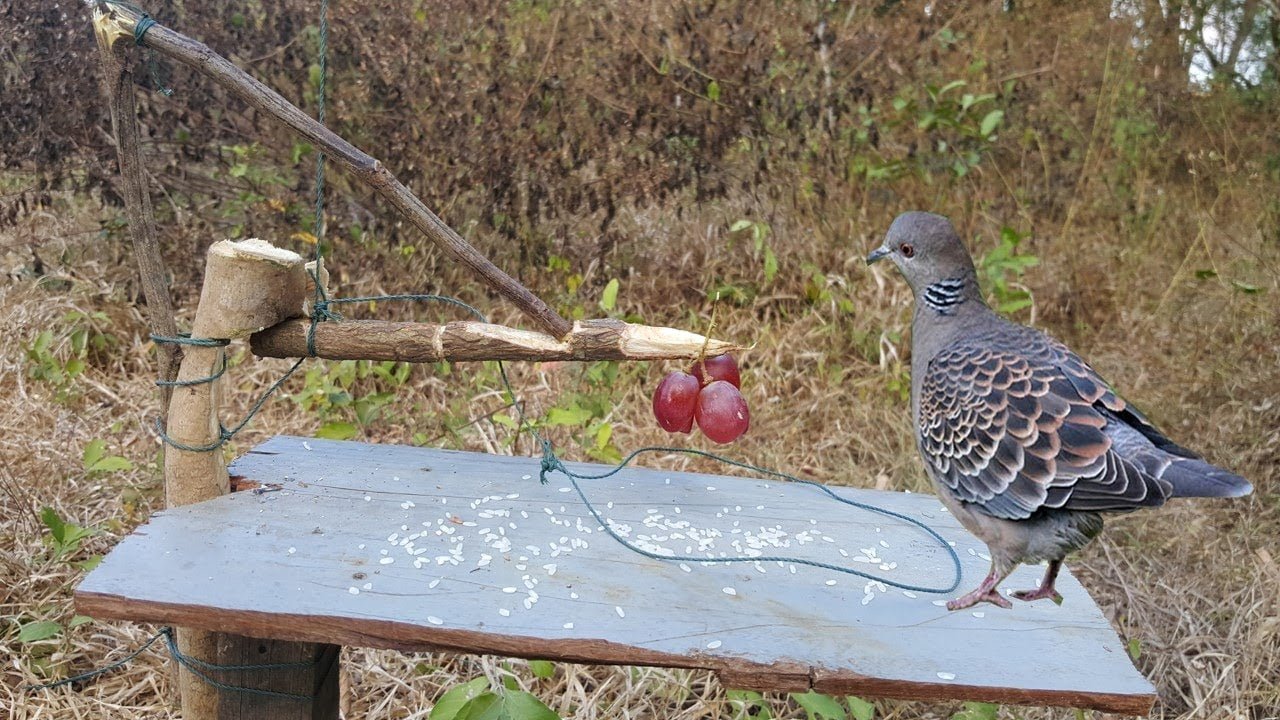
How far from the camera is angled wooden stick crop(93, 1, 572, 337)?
1.92 metres

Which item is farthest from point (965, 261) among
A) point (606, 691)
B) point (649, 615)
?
point (606, 691)

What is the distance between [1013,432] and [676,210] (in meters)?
3.30

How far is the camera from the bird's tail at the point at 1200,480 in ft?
4.65

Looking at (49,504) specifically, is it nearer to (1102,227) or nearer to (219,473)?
(219,473)

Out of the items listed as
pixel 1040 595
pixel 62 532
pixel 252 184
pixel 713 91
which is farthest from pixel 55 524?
pixel 713 91

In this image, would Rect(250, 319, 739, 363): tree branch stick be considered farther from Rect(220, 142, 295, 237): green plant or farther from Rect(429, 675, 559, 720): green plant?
Rect(220, 142, 295, 237): green plant

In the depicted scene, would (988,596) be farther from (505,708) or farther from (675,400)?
(505,708)

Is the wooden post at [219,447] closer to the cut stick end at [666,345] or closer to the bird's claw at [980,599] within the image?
the cut stick end at [666,345]

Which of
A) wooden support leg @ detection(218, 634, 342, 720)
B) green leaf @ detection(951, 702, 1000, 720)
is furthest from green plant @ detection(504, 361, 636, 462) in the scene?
green leaf @ detection(951, 702, 1000, 720)

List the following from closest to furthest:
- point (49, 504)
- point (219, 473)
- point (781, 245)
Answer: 1. point (219, 473)
2. point (49, 504)
3. point (781, 245)

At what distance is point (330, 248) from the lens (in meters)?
4.58

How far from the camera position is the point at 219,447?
2240mm

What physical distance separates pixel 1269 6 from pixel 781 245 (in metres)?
2.66

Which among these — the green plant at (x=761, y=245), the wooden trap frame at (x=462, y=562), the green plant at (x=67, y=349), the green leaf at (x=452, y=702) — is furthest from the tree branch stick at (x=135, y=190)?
the green plant at (x=761, y=245)
